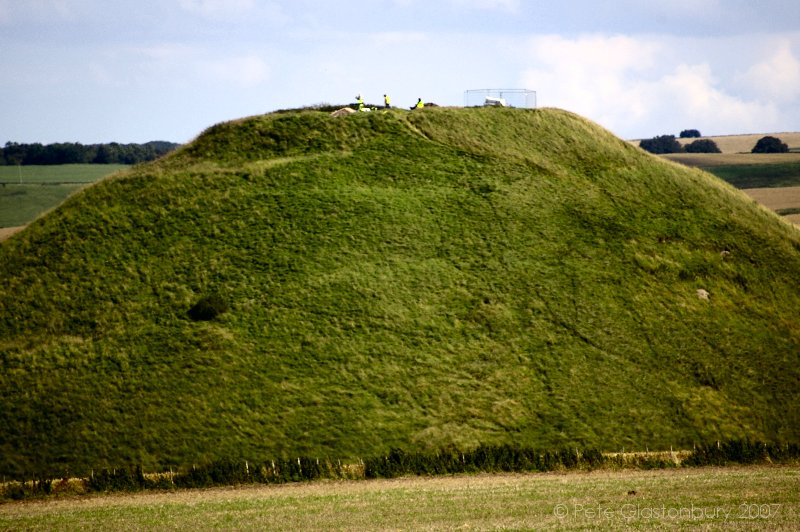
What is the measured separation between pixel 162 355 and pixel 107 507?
37.8ft

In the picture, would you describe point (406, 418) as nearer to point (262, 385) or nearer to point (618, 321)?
point (262, 385)

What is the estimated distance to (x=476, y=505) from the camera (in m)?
30.5

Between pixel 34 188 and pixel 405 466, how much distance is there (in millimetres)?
148370

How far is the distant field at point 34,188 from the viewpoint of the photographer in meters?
142

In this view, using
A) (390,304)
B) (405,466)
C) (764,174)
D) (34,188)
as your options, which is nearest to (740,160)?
(764,174)

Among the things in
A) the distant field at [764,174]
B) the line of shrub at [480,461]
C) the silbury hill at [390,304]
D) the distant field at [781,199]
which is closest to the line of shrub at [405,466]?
the line of shrub at [480,461]

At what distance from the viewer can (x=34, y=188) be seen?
16475cm

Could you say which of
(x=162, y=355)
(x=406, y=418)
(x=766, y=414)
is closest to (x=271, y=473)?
(x=406, y=418)

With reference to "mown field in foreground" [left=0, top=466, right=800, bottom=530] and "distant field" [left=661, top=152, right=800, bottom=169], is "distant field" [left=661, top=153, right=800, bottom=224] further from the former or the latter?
"mown field in foreground" [left=0, top=466, right=800, bottom=530]

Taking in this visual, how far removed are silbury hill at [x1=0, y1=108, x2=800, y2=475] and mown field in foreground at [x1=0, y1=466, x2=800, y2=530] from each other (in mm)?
3725

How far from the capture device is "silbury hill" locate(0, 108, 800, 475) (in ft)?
133

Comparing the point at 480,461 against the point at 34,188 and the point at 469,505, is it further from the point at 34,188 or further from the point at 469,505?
the point at 34,188

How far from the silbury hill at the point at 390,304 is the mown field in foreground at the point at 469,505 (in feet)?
12.2

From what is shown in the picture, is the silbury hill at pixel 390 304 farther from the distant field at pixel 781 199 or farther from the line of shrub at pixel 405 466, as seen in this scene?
the distant field at pixel 781 199
